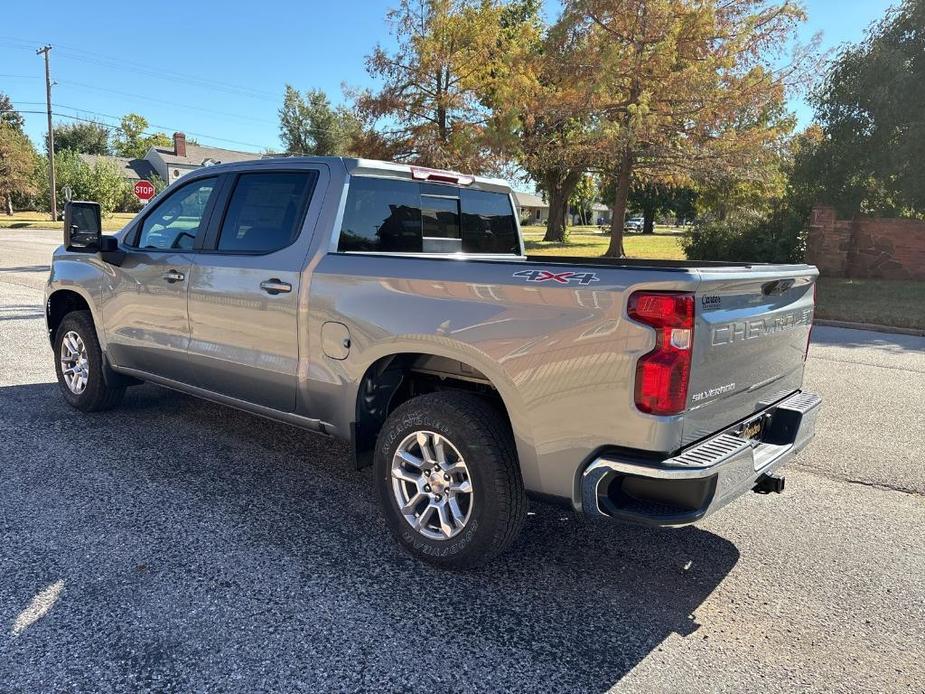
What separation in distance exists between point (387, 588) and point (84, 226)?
11.7ft

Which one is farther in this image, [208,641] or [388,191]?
[388,191]

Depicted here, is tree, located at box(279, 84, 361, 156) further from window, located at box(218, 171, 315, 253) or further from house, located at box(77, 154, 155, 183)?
window, located at box(218, 171, 315, 253)

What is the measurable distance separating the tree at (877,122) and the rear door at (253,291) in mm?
18321

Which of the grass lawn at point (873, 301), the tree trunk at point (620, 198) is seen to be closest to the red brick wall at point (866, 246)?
the grass lawn at point (873, 301)

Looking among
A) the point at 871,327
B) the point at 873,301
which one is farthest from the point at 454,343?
the point at 873,301

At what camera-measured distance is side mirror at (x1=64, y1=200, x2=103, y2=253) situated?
486cm

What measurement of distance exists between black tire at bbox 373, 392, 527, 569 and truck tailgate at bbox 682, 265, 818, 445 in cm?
79

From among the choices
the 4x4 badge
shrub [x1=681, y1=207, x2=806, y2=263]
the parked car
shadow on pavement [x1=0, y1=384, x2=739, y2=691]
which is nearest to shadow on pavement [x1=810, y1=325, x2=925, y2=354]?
shrub [x1=681, y1=207, x2=806, y2=263]

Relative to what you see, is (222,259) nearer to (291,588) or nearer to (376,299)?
(376,299)

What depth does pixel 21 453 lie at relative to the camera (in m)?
4.62

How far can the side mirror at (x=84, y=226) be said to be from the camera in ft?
15.9

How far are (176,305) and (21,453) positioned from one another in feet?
4.86

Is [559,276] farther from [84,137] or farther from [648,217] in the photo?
[84,137]

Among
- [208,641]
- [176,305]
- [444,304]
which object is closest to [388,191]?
[444,304]
